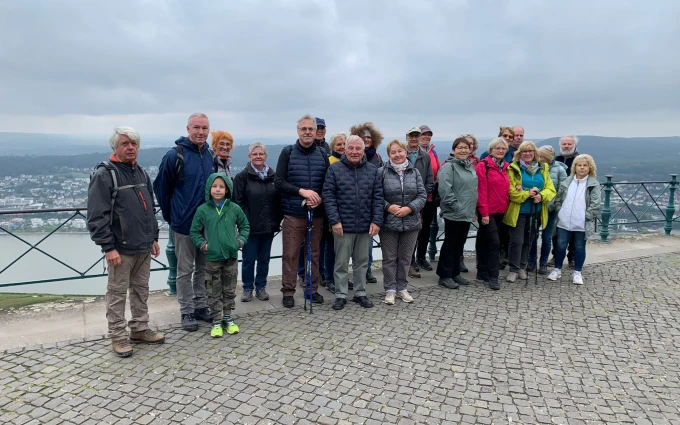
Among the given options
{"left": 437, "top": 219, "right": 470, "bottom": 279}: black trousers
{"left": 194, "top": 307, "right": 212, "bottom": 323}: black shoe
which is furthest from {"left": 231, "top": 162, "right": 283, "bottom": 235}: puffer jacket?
{"left": 437, "top": 219, "right": 470, "bottom": 279}: black trousers

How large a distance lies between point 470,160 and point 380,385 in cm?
366

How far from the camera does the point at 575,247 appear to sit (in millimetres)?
6391

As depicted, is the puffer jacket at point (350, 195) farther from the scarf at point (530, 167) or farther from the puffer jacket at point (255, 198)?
the scarf at point (530, 167)

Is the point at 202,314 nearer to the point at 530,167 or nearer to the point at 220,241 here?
the point at 220,241

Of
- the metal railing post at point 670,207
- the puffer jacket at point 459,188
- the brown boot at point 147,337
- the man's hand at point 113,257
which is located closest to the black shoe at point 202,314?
the brown boot at point 147,337

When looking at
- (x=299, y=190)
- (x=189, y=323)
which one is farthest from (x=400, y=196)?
(x=189, y=323)

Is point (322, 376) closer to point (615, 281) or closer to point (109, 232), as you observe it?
point (109, 232)

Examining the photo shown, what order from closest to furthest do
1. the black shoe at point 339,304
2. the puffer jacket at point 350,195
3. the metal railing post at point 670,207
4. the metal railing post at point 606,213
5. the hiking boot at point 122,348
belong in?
the hiking boot at point 122,348
the puffer jacket at point 350,195
the black shoe at point 339,304
the metal railing post at point 606,213
the metal railing post at point 670,207

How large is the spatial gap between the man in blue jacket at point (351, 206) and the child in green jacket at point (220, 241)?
3.58 ft

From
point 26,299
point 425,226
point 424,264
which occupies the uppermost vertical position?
point 425,226

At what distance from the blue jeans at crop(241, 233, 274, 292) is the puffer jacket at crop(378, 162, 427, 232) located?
4.81ft

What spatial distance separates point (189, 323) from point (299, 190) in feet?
6.14

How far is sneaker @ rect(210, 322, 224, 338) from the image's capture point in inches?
170

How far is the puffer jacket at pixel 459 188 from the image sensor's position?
5.70 m
